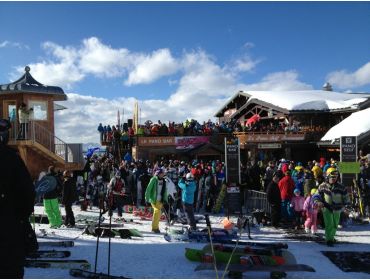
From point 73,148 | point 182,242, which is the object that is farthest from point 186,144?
point 182,242

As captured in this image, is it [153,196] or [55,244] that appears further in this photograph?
[153,196]

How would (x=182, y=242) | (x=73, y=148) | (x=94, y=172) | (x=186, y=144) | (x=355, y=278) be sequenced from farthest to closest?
1. (x=186, y=144)
2. (x=73, y=148)
3. (x=94, y=172)
4. (x=182, y=242)
5. (x=355, y=278)

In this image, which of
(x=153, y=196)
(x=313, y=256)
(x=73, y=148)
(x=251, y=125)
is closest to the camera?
(x=313, y=256)

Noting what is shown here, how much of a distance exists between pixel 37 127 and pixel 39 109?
1.04 meters

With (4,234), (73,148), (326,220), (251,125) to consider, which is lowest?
(326,220)

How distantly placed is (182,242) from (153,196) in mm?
1759

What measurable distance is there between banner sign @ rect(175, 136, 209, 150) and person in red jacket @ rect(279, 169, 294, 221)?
47.0ft

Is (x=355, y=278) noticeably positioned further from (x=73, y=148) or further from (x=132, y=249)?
(x=73, y=148)

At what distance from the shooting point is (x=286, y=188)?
12.2m

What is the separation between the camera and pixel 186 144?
2645 centimetres

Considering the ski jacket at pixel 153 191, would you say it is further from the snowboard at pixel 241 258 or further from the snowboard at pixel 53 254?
the snowboard at pixel 241 258

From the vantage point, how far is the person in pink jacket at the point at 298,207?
11758 mm

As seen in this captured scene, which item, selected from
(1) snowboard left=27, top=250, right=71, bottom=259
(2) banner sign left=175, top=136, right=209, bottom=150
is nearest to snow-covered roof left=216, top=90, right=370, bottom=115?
(2) banner sign left=175, top=136, right=209, bottom=150

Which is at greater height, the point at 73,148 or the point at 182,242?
the point at 73,148
